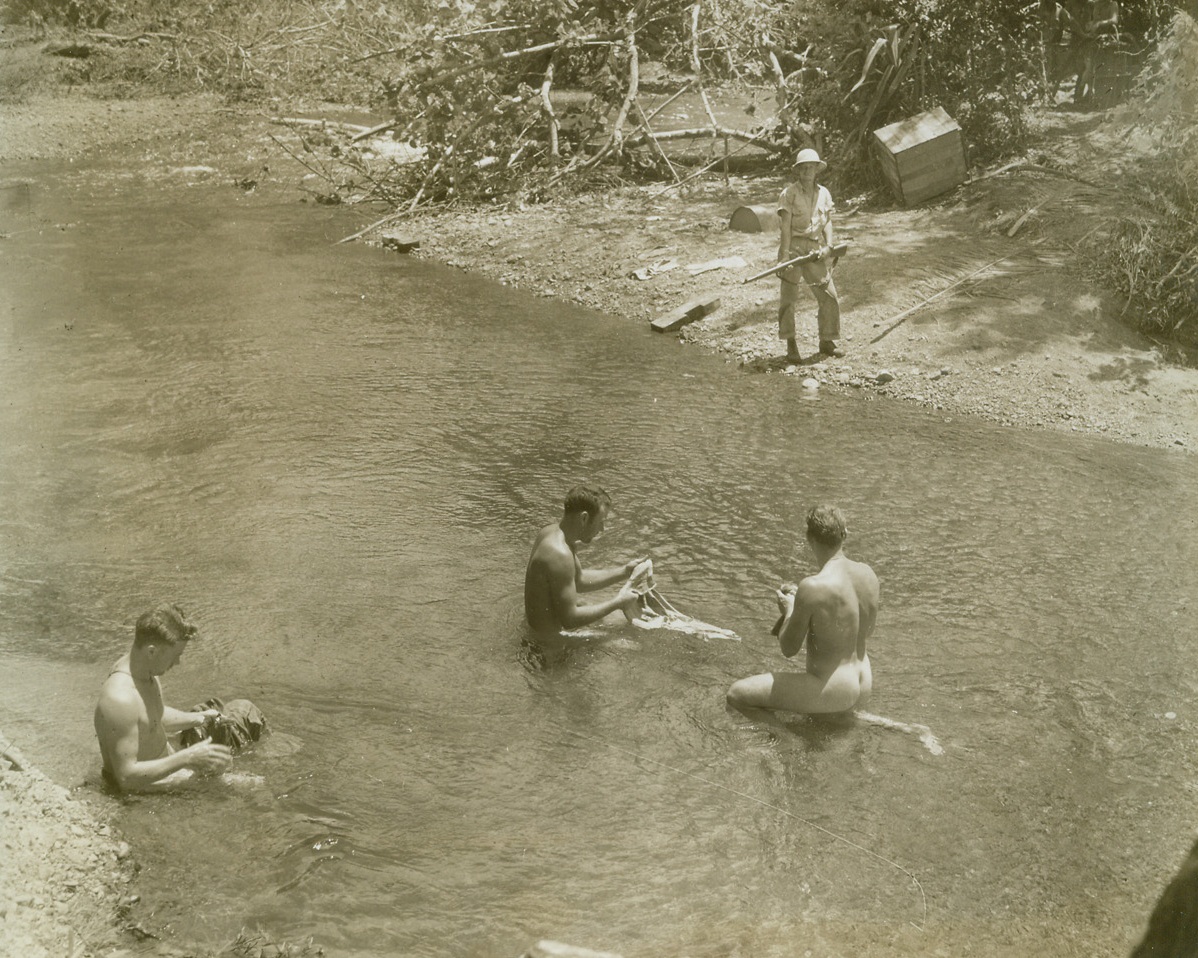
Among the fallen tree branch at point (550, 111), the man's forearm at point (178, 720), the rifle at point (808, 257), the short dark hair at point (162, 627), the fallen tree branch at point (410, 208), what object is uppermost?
the fallen tree branch at point (550, 111)

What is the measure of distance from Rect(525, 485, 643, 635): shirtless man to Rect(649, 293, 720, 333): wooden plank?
6032 mm

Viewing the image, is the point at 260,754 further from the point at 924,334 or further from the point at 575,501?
the point at 924,334

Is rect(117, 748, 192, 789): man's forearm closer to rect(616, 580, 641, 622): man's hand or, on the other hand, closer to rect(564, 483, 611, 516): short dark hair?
rect(564, 483, 611, 516): short dark hair

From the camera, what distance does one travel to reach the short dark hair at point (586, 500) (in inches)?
265

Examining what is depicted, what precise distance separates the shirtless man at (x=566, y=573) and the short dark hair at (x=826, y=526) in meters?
1.28

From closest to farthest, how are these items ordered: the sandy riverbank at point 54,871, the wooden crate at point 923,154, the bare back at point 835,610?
1. the sandy riverbank at point 54,871
2. the bare back at point 835,610
3. the wooden crate at point 923,154

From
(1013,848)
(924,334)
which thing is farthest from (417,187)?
(1013,848)

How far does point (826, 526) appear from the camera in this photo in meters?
6.13

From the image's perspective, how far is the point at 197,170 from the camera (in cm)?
2002

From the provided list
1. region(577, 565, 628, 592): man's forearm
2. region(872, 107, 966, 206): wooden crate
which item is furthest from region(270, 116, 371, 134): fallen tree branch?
region(577, 565, 628, 592): man's forearm

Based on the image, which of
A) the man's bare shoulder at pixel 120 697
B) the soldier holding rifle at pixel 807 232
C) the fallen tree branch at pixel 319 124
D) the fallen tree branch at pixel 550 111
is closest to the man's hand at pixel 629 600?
the man's bare shoulder at pixel 120 697

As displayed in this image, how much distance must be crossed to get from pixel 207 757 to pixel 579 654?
232cm

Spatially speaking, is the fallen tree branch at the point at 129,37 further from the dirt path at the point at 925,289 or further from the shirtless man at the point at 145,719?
the shirtless man at the point at 145,719

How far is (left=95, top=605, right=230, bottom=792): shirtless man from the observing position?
18.0 ft
